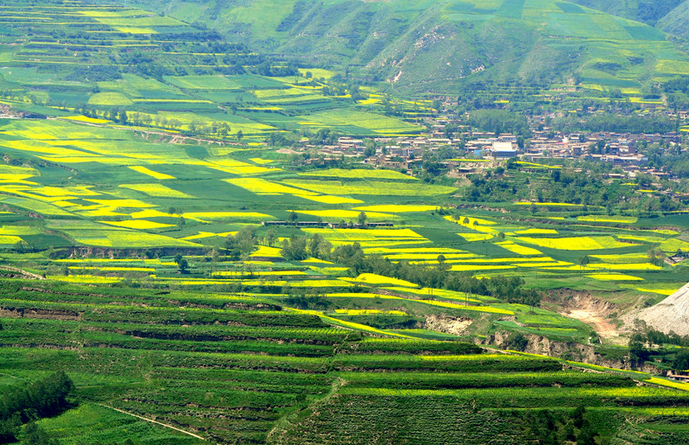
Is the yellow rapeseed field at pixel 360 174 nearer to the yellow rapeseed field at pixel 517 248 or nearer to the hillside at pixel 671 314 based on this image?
the yellow rapeseed field at pixel 517 248

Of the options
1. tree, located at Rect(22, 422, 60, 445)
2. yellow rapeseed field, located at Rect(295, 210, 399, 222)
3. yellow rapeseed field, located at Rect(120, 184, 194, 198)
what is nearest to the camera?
tree, located at Rect(22, 422, 60, 445)

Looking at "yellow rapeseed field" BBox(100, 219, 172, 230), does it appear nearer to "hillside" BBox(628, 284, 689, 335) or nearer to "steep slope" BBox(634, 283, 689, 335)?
"hillside" BBox(628, 284, 689, 335)

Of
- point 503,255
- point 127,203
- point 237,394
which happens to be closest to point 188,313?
point 237,394

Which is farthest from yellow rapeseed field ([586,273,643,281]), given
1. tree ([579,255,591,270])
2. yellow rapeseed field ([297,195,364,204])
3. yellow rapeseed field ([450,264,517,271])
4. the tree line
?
the tree line

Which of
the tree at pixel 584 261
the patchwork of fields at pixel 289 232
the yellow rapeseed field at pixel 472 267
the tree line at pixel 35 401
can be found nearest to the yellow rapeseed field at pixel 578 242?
the patchwork of fields at pixel 289 232

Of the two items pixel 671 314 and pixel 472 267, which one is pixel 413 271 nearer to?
pixel 472 267
